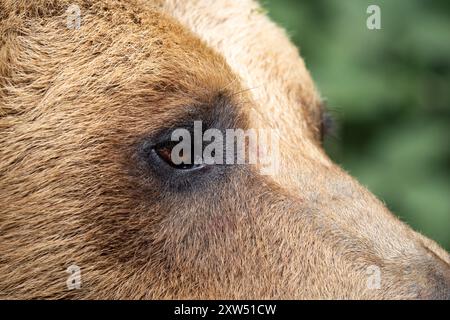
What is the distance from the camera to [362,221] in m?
3.63

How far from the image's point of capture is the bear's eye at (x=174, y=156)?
3.52 metres

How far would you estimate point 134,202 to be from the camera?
11.4 feet

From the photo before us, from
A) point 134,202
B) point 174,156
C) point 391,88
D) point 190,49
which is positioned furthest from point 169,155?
point 391,88

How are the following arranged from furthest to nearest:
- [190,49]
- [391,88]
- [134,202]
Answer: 1. [391,88]
2. [190,49]
3. [134,202]

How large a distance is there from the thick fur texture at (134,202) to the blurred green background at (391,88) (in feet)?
9.96

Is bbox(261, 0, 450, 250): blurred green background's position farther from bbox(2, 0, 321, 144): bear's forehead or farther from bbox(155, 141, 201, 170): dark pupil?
bbox(155, 141, 201, 170): dark pupil

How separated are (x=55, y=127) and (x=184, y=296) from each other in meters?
0.87

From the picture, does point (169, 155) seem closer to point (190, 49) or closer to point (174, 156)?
point (174, 156)

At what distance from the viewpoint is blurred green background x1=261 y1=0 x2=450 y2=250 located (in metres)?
6.63

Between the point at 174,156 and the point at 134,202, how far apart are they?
0.86ft

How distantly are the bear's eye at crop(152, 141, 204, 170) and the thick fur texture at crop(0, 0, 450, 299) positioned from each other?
2.5 inches
